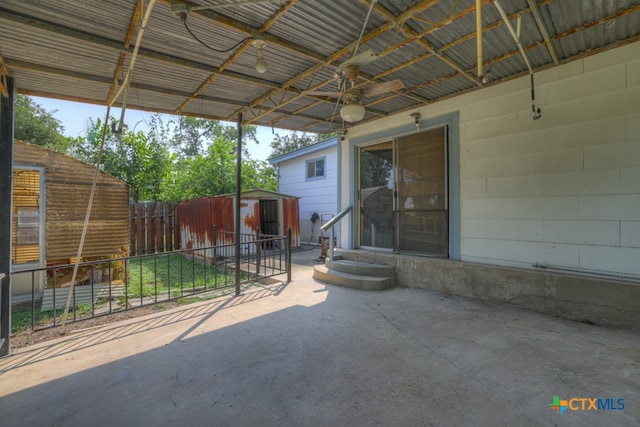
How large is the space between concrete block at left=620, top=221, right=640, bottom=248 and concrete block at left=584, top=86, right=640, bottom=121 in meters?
1.22

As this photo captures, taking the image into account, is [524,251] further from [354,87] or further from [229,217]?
[229,217]

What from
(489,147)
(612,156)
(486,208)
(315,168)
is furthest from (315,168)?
(612,156)

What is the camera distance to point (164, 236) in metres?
10.0

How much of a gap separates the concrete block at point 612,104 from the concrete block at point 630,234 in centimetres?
122

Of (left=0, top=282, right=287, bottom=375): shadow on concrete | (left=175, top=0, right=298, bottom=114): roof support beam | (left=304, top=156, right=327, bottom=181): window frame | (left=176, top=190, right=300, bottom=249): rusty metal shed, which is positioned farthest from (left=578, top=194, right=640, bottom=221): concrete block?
(left=304, top=156, right=327, bottom=181): window frame

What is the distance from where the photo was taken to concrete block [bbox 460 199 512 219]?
161 inches

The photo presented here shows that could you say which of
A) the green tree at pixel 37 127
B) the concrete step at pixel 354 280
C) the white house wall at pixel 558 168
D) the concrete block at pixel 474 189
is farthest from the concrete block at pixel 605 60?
the green tree at pixel 37 127

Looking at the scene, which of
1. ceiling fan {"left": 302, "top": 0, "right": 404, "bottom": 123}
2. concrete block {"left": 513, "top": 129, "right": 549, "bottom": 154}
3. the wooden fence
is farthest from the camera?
the wooden fence

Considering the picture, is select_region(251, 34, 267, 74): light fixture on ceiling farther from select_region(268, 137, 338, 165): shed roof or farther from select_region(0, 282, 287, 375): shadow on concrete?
select_region(268, 137, 338, 165): shed roof

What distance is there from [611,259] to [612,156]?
1.17 metres

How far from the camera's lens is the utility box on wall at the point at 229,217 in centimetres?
824

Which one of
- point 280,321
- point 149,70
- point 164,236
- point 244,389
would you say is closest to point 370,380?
point 244,389

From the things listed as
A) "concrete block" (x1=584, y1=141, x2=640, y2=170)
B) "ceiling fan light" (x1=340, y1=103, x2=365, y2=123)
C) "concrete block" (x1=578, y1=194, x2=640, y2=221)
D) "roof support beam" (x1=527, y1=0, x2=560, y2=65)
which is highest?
"roof support beam" (x1=527, y1=0, x2=560, y2=65)

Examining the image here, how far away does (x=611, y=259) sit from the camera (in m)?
3.30
